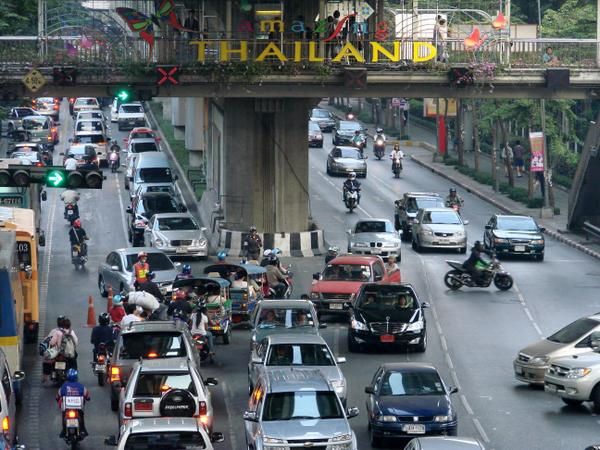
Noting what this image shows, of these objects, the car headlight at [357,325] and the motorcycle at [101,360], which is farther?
the car headlight at [357,325]

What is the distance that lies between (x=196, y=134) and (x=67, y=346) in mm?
42972

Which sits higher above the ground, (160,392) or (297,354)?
(160,392)

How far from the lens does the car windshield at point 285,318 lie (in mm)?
32219

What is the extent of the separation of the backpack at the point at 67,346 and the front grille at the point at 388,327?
6.86 m

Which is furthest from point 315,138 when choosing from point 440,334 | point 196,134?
point 440,334

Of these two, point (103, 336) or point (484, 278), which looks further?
point (484, 278)

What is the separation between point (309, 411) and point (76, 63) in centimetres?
2409

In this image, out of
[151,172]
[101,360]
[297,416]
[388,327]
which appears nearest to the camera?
[297,416]

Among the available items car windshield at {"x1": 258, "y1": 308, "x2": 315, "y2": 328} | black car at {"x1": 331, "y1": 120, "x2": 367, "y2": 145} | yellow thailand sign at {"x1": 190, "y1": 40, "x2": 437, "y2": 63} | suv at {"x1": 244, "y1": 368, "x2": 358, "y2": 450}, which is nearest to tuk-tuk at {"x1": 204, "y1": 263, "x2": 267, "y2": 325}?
car windshield at {"x1": 258, "y1": 308, "x2": 315, "y2": 328}

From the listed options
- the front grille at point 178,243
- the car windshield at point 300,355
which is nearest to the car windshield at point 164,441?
the car windshield at point 300,355

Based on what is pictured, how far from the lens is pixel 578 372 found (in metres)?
28.1

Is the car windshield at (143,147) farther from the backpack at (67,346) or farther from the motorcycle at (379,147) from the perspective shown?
the backpack at (67,346)

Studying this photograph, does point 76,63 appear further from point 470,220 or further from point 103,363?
point 470,220

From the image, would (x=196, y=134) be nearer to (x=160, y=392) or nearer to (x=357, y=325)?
(x=357, y=325)
